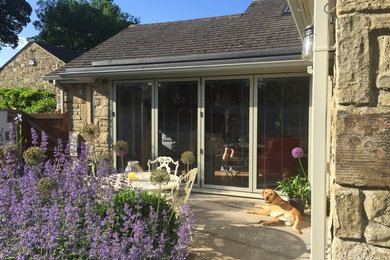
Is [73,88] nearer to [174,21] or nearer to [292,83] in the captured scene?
[174,21]

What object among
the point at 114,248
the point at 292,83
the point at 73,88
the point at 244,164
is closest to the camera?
the point at 114,248

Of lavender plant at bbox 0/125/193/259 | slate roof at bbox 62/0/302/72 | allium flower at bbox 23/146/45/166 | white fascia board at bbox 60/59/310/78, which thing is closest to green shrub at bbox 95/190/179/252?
lavender plant at bbox 0/125/193/259

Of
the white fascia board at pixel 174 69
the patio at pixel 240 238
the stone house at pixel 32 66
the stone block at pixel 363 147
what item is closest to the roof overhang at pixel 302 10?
the white fascia board at pixel 174 69

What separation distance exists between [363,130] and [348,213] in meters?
0.34

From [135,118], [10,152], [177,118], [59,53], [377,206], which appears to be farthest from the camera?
[59,53]

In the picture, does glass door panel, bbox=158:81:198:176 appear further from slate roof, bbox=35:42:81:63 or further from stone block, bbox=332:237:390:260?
slate roof, bbox=35:42:81:63

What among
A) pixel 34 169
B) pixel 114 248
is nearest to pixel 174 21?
pixel 34 169

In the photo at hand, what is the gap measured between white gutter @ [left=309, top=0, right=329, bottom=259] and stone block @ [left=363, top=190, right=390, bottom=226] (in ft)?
1.16

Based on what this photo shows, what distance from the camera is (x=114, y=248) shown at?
2.17 m

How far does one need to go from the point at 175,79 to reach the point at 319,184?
5658mm

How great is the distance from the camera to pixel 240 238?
4.27 m

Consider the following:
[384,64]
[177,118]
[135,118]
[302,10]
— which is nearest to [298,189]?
[177,118]

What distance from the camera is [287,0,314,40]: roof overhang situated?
3.03 metres

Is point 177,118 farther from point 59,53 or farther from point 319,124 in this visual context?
point 59,53
